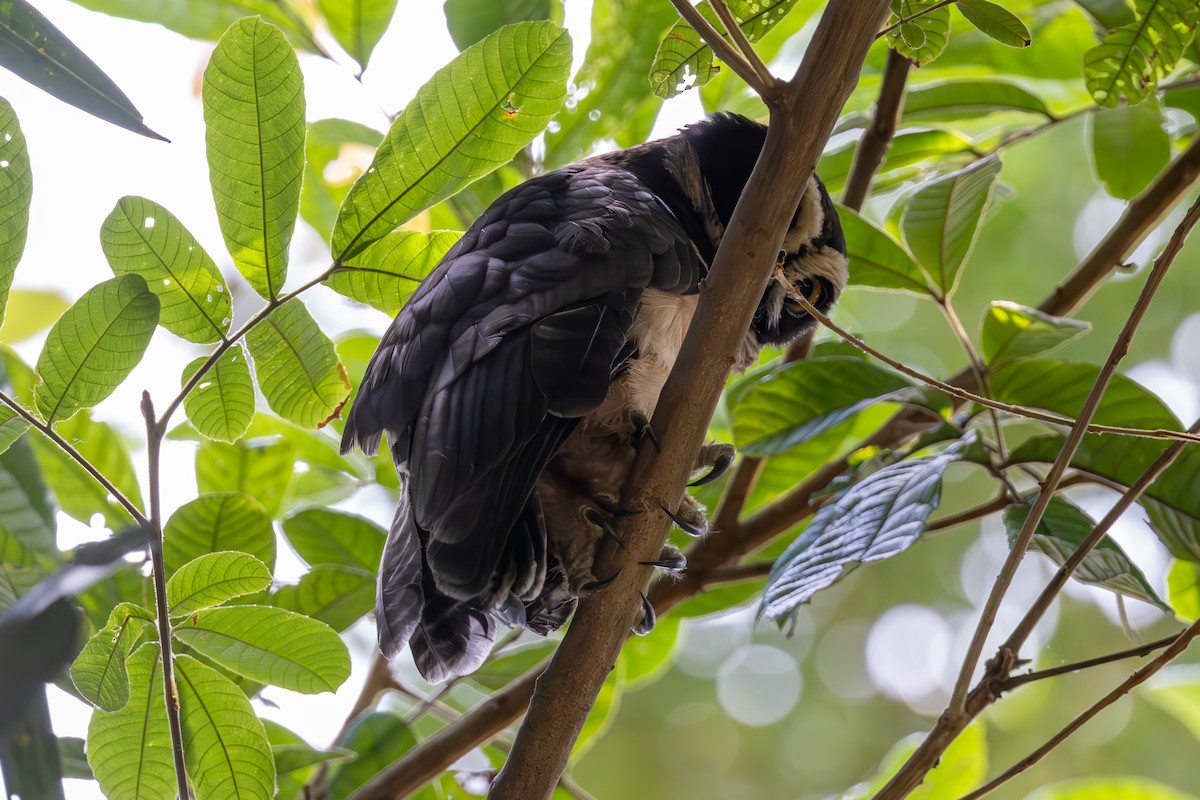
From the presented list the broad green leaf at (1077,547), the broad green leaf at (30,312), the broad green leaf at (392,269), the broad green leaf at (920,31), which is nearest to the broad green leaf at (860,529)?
the broad green leaf at (1077,547)

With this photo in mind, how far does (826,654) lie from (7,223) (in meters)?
5.50

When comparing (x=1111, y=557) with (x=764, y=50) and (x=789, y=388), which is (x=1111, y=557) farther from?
(x=764, y=50)

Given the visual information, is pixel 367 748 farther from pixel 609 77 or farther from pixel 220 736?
pixel 609 77

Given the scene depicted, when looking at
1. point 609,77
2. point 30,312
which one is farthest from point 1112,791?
point 30,312

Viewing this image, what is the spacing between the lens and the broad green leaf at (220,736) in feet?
4.01

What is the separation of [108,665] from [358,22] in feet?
3.52

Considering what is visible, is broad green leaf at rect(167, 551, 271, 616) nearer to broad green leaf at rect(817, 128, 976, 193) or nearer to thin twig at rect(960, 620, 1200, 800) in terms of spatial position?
thin twig at rect(960, 620, 1200, 800)

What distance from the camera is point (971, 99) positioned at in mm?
1868

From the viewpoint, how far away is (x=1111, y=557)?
1.27 m

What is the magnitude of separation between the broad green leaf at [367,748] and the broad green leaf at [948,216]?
1.15 m

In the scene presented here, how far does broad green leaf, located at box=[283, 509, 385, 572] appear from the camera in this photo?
1.78 metres

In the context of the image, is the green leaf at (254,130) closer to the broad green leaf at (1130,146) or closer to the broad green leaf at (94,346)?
the broad green leaf at (94,346)

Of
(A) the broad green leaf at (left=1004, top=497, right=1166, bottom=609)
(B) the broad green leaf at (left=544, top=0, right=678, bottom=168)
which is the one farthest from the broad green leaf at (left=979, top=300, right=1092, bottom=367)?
(B) the broad green leaf at (left=544, top=0, right=678, bottom=168)

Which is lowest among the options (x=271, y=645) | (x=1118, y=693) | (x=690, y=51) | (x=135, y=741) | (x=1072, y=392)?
(x=135, y=741)
